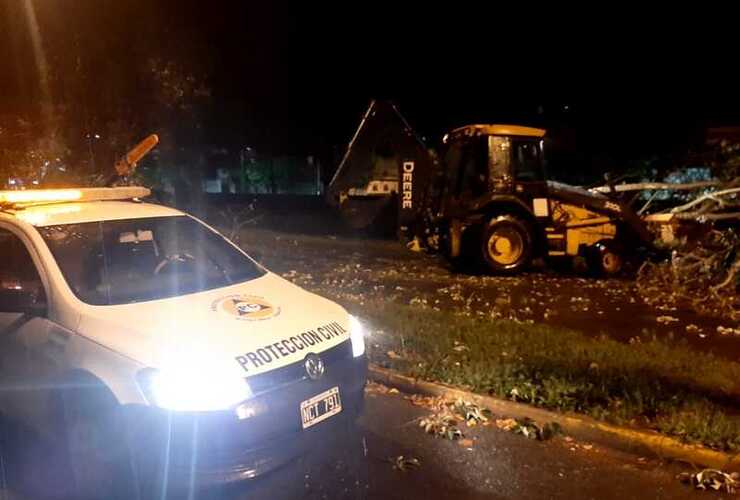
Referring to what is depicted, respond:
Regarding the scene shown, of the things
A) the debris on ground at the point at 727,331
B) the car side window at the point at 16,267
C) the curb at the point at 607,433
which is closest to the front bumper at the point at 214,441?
the car side window at the point at 16,267

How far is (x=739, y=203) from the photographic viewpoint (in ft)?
33.1

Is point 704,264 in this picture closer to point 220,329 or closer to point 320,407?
point 320,407

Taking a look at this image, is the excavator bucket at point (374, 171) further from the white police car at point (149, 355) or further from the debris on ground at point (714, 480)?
the debris on ground at point (714, 480)

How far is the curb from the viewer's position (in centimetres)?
424

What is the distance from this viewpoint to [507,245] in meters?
11.8

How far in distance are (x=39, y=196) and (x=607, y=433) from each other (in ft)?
14.6

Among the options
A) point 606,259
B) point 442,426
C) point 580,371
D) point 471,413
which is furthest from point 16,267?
point 606,259

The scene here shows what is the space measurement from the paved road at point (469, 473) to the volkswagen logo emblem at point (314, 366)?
49 cm

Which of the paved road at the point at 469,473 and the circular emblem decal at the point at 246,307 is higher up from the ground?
the circular emblem decal at the point at 246,307

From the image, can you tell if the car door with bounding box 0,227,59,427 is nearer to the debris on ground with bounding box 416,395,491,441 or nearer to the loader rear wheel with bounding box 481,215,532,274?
the debris on ground with bounding box 416,395,491,441

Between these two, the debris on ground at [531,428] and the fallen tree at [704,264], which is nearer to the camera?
the debris on ground at [531,428]

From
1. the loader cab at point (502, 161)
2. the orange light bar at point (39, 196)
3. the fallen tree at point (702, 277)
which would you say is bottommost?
the fallen tree at point (702, 277)

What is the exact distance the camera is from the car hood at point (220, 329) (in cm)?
356

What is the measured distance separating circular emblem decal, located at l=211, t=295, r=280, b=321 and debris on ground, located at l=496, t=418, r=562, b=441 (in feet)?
6.65
